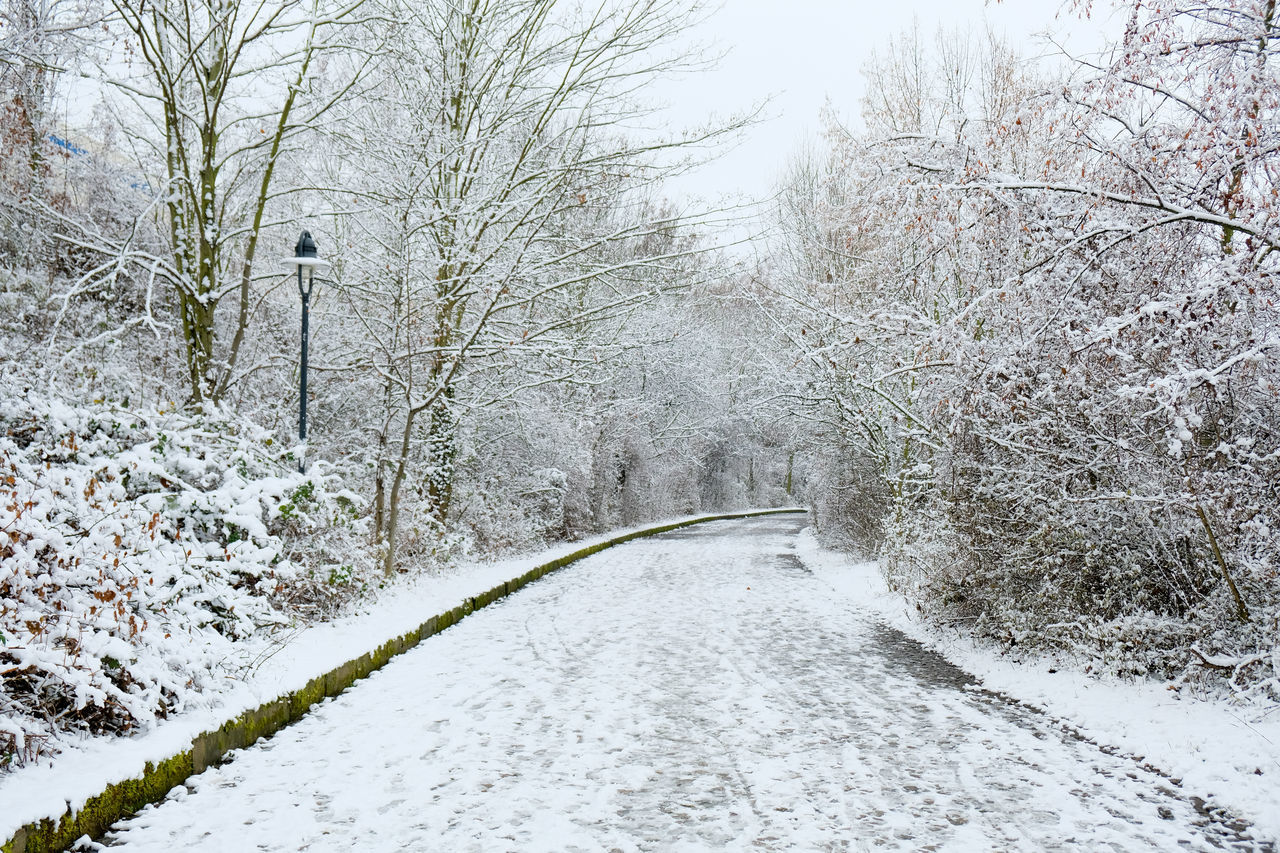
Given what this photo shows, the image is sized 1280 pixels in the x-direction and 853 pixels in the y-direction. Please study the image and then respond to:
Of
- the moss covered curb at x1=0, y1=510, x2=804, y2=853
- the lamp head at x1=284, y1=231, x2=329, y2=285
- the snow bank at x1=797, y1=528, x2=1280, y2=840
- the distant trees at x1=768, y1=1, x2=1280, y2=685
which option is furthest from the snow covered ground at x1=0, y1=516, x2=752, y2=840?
the snow bank at x1=797, y1=528, x2=1280, y2=840

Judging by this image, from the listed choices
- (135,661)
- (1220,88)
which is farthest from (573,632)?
(1220,88)

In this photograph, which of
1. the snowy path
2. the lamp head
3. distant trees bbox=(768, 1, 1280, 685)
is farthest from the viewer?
the lamp head

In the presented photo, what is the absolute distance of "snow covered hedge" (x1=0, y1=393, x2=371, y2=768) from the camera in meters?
5.02

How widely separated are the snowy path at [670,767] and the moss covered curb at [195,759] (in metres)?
0.10

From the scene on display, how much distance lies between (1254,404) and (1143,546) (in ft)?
4.86

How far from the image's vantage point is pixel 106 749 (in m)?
4.92

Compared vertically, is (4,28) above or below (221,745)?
above

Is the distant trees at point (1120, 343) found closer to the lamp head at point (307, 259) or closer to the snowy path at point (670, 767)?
the snowy path at point (670, 767)

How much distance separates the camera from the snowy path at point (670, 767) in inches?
171

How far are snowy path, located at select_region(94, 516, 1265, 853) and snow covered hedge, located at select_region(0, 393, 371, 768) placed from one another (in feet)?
2.77

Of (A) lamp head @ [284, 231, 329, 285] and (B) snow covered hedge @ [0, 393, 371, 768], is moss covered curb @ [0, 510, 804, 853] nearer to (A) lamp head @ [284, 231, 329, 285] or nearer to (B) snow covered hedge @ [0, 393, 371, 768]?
(B) snow covered hedge @ [0, 393, 371, 768]

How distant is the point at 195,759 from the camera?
513 cm

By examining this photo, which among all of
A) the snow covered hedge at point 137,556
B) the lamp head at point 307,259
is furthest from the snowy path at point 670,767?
the lamp head at point 307,259

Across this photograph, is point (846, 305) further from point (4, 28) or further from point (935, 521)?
point (4, 28)
